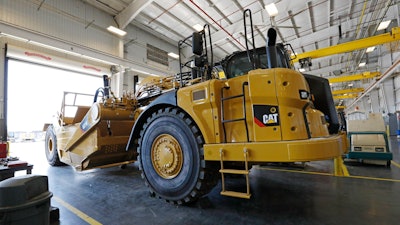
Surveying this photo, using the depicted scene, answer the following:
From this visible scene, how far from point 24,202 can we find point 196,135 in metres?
1.91

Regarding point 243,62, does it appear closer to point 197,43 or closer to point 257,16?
point 197,43

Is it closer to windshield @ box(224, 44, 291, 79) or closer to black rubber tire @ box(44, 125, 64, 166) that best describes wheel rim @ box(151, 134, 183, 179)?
windshield @ box(224, 44, 291, 79)

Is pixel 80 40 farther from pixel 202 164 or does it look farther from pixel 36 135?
pixel 36 135

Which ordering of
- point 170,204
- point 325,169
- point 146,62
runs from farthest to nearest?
point 146,62
point 325,169
point 170,204

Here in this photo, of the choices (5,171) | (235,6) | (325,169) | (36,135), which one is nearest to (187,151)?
(5,171)

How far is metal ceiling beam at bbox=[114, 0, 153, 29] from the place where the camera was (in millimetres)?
9375

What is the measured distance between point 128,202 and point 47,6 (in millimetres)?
9886

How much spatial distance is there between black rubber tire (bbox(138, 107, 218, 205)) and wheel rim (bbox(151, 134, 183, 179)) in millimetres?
58

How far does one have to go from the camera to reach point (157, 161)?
3.22 m

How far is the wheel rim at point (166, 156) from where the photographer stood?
3.00 m

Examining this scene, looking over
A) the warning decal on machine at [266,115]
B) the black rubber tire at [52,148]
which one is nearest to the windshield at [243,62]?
the warning decal on machine at [266,115]

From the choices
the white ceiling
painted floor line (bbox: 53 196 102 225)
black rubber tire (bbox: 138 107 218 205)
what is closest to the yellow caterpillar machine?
black rubber tire (bbox: 138 107 218 205)

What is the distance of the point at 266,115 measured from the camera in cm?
240

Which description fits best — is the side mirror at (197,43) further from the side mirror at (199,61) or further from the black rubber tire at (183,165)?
the black rubber tire at (183,165)
